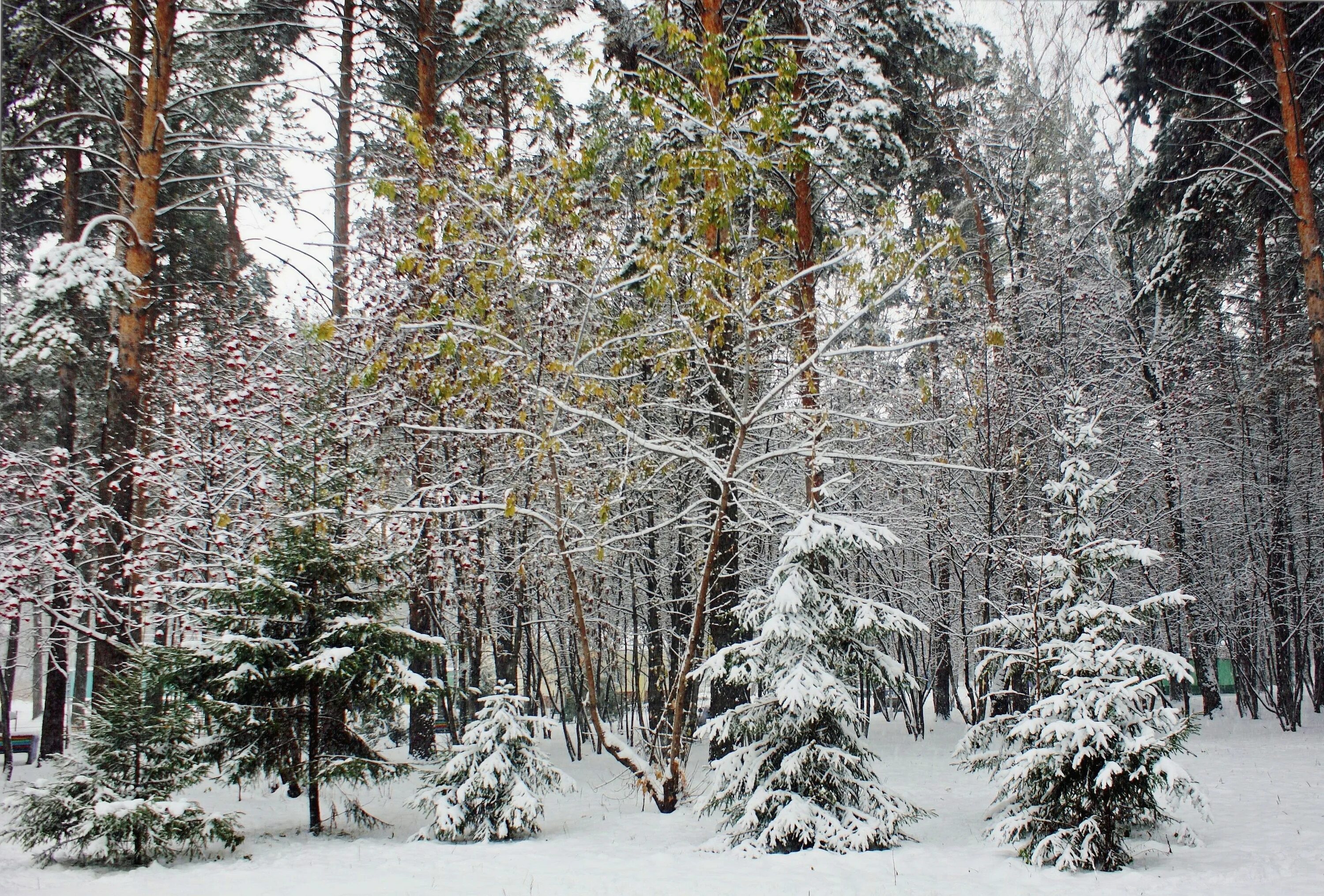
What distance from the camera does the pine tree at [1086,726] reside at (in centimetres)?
577

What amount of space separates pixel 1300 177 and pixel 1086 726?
7154mm

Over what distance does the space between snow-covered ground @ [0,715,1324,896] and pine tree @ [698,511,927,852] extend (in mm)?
271

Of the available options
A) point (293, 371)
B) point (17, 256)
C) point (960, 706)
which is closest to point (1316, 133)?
point (960, 706)

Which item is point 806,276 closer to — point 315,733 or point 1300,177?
point 1300,177

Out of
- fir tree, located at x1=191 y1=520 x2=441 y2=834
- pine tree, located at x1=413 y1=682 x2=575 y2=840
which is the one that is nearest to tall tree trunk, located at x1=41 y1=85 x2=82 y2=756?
fir tree, located at x1=191 y1=520 x2=441 y2=834

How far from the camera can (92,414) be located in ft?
50.2

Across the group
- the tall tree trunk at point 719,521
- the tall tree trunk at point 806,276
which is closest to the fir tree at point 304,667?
the tall tree trunk at point 719,521

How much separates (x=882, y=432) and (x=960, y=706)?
6.53 meters

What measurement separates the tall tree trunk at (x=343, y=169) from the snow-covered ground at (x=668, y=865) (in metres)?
6.85

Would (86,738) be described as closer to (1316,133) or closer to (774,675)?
(774,675)

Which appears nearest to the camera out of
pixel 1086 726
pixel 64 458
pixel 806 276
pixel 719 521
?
pixel 1086 726

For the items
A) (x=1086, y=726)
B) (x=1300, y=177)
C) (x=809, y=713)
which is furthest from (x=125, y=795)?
(x=1300, y=177)

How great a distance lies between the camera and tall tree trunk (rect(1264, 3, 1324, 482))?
29.2 ft

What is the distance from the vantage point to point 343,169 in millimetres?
12297
